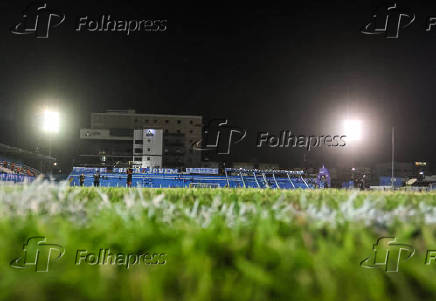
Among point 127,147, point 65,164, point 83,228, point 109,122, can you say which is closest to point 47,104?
point 65,164

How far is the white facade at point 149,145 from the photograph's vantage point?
A: 5300 centimetres

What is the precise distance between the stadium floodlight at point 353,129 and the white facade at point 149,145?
34456 mm

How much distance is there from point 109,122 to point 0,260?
2585 inches

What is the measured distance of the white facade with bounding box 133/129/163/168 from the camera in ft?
174

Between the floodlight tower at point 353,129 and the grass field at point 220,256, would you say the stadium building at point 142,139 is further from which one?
the grass field at point 220,256

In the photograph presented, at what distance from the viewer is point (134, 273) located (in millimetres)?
952

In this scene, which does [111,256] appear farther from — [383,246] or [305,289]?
[383,246]

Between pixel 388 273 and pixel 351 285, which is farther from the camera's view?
pixel 388 273
